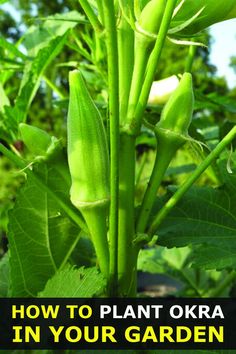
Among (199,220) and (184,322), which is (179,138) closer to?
(199,220)

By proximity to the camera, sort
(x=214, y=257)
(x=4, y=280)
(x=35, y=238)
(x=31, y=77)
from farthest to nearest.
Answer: (x=31, y=77) → (x=4, y=280) → (x=35, y=238) → (x=214, y=257)

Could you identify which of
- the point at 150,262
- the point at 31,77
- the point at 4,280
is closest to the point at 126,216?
the point at 4,280

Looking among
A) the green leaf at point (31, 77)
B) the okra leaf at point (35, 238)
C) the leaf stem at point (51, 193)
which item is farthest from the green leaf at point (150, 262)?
the leaf stem at point (51, 193)

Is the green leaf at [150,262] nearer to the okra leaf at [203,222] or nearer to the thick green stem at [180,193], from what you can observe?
the okra leaf at [203,222]

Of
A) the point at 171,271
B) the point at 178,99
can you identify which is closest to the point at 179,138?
the point at 178,99

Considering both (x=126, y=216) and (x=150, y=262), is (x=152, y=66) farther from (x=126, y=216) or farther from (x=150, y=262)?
(x=150, y=262)

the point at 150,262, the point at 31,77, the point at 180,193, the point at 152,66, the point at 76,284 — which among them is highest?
the point at 31,77
